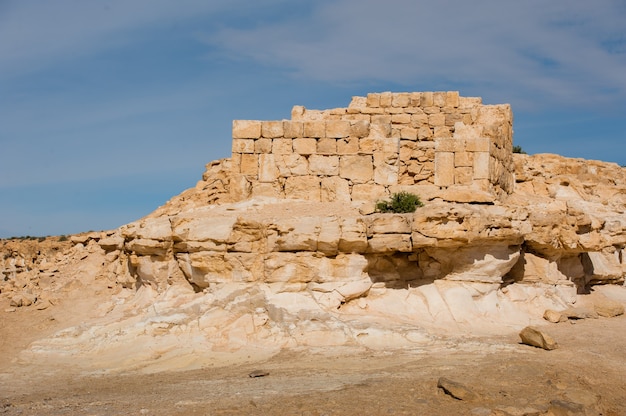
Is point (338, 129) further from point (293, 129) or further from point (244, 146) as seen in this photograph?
point (244, 146)

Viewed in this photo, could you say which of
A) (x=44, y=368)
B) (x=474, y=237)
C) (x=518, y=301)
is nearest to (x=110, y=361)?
(x=44, y=368)

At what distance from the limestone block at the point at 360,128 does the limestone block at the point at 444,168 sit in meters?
1.62

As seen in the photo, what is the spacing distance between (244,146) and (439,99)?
198 inches

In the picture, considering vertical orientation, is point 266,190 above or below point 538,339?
above

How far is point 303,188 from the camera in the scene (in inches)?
599

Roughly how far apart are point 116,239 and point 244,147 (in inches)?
162

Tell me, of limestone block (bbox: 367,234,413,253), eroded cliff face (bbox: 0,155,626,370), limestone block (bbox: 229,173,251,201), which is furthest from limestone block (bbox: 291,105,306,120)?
limestone block (bbox: 367,234,413,253)

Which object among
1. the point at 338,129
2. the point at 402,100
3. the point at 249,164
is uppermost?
the point at 402,100

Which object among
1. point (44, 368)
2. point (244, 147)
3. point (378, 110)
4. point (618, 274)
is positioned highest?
point (378, 110)

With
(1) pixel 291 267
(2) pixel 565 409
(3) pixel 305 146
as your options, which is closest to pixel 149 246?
(1) pixel 291 267

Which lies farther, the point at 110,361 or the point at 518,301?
the point at 518,301

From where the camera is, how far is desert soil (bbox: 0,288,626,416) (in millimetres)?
8203

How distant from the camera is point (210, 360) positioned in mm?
10945

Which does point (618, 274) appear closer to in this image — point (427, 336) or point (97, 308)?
point (427, 336)
